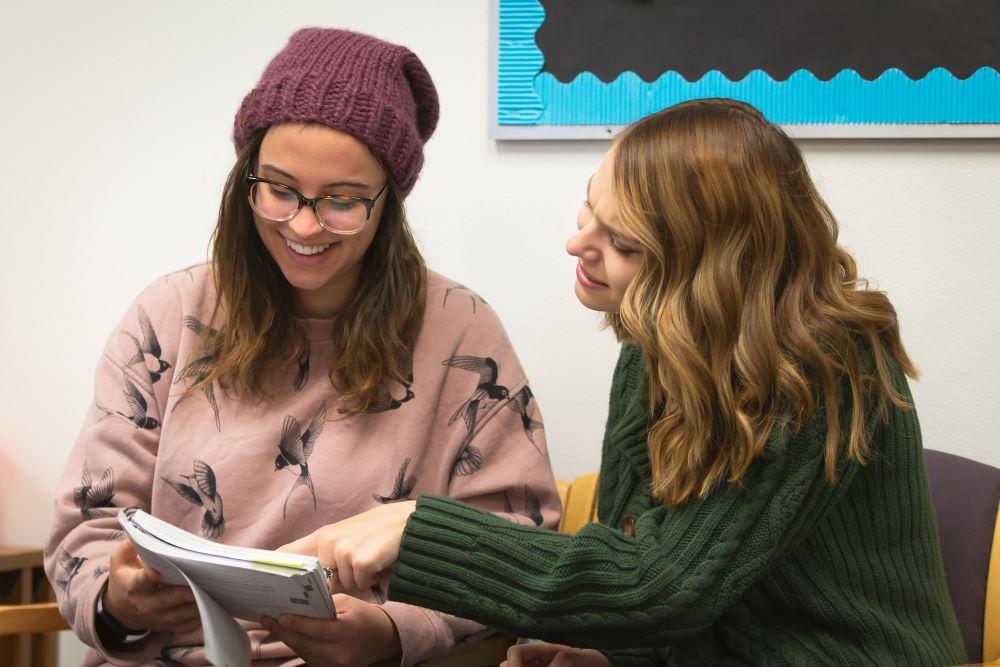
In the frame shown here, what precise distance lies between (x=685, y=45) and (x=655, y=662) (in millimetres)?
1114

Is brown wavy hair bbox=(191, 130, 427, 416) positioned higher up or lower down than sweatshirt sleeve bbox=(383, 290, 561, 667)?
higher up

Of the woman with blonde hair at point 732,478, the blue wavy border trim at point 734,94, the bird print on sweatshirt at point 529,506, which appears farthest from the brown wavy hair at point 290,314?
the blue wavy border trim at point 734,94

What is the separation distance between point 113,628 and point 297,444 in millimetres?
361

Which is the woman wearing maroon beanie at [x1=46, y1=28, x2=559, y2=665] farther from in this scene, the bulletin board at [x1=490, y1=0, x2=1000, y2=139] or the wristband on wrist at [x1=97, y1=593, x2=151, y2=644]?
the bulletin board at [x1=490, y1=0, x2=1000, y2=139]

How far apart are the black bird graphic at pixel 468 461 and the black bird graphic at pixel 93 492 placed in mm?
518

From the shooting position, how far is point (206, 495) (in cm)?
146

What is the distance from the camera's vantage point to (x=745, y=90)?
1793 mm

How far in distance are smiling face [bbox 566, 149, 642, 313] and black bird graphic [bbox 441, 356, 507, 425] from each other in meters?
0.28

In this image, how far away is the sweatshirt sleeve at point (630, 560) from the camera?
3.51 ft

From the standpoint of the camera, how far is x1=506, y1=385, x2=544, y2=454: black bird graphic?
1.52 m

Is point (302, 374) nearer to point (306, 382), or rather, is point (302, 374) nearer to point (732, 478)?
point (306, 382)

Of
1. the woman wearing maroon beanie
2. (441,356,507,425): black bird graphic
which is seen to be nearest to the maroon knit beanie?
the woman wearing maroon beanie

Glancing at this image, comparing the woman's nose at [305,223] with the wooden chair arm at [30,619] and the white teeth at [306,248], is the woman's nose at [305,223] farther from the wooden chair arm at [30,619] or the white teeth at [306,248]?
the wooden chair arm at [30,619]

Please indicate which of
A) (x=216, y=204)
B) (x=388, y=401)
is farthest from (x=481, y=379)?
(x=216, y=204)
